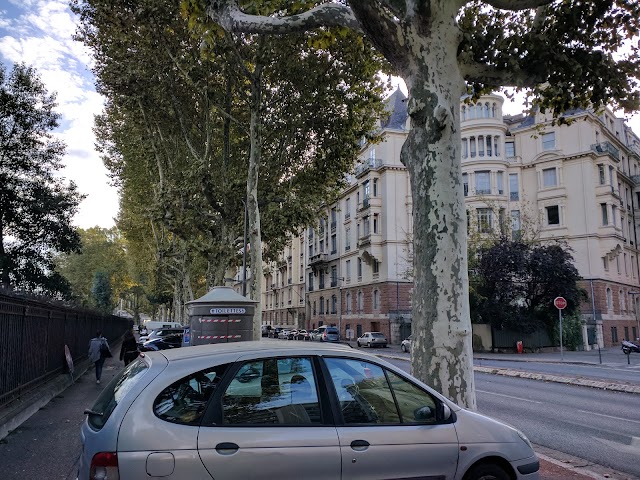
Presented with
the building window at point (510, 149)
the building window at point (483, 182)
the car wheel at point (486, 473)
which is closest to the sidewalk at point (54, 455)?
the car wheel at point (486, 473)

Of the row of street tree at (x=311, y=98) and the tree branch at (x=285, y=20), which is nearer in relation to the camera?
the row of street tree at (x=311, y=98)

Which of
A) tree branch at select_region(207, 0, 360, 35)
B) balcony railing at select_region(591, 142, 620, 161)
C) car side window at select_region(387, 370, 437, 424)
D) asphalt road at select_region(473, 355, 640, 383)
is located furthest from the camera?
balcony railing at select_region(591, 142, 620, 161)

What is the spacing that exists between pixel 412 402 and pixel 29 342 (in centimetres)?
899

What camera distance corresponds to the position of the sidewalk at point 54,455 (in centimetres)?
577

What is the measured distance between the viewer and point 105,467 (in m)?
3.12

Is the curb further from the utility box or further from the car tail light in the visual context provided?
the car tail light

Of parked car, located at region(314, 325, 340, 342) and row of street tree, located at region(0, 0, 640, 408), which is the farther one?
parked car, located at region(314, 325, 340, 342)

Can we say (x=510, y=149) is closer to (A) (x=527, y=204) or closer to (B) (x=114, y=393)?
(A) (x=527, y=204)

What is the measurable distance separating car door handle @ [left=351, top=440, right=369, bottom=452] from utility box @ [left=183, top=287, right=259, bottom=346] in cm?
1039

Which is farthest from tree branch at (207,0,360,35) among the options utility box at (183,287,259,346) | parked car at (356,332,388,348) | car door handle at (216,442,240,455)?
parked car at (356,332,388,348)

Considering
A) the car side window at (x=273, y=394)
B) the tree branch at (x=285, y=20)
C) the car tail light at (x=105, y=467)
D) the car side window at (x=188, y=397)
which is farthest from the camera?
the tree branch at (x=285, y=20)

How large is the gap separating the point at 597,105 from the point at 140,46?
16.8 metres

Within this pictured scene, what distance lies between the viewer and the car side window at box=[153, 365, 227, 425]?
3.35 meters

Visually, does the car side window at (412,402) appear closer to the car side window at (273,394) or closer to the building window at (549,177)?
the car side window at (273,394)
